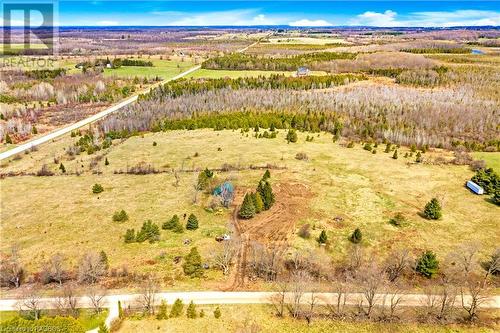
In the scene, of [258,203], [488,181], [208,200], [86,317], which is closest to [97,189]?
[208,200]

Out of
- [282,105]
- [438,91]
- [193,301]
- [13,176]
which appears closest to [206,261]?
[193,301]

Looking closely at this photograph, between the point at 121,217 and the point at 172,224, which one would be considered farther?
the point at 121,217

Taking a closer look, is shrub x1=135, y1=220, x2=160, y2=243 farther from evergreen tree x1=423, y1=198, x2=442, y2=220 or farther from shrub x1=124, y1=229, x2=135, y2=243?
evergreen tree x1=423, y1=198, x2=442, y2=220

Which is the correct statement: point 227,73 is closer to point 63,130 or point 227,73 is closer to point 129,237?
point 63,130

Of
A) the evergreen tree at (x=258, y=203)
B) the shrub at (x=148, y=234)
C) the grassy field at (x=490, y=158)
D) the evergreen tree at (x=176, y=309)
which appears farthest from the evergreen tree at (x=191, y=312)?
the grassy field at (x=490, y=158)

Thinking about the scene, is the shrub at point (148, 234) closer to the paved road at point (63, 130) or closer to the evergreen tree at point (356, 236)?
the evergreen tree at point (356, 236)

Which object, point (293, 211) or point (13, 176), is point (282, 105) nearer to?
point (293, 211)

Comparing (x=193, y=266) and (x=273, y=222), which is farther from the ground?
(x=273, y=222)
